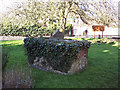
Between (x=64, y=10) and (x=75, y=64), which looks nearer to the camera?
(x=75, y=64)

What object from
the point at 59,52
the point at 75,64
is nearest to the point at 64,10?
the point at 59,52

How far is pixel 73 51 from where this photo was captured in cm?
531

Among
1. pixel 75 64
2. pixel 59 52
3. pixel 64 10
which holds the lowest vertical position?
pixel 75 64

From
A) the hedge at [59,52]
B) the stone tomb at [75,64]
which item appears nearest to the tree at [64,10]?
the hedge at [59,52]

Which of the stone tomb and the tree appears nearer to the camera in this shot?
the stone tomb

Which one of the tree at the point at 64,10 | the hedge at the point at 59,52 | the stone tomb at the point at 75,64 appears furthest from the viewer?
the tree at the point at 64,10

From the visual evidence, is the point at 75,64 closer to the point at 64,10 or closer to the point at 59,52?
the point at 59,52

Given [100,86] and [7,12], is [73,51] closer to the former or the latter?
[100,86]

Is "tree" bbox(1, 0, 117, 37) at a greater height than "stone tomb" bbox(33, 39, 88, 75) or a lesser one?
greater

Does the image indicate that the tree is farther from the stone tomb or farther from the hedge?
the stone tomb

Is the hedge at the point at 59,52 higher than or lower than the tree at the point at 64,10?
lower

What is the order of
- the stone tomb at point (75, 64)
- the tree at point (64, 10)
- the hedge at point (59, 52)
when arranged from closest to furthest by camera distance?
the hedge at point (59, 52), the stone tomb at point (75, 64), the tree at point (64, 10)

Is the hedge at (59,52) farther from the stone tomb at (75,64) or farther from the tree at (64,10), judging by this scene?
the tree at (64,10)

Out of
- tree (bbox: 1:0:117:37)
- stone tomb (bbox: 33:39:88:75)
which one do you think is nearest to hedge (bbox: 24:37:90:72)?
stone tomb (bbox: 33:39:88:75)
